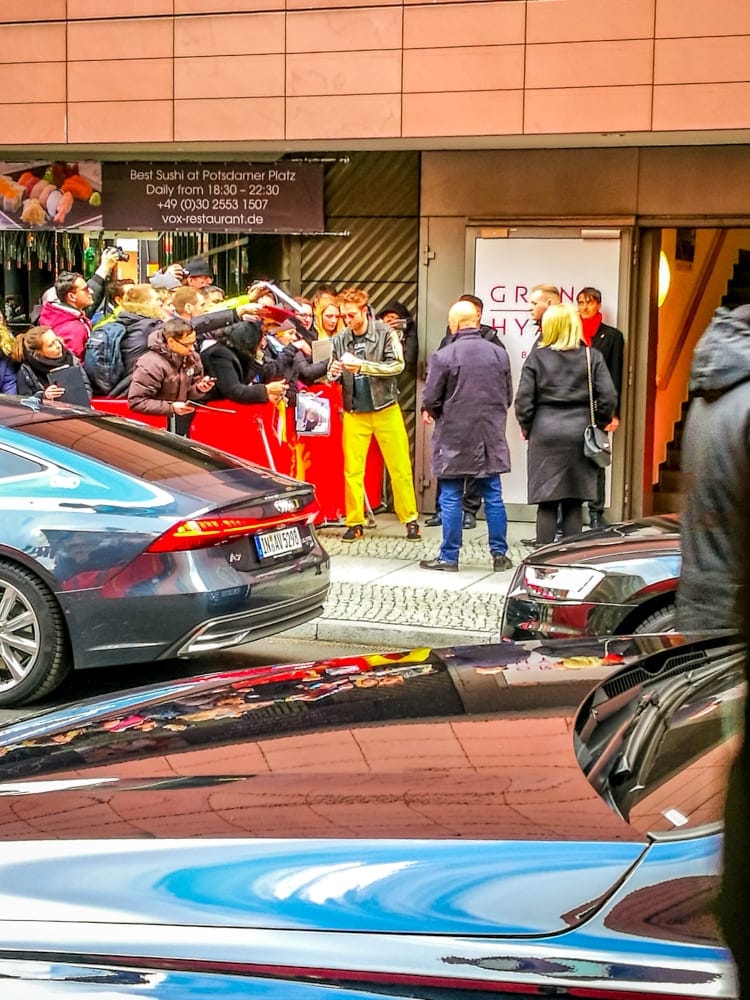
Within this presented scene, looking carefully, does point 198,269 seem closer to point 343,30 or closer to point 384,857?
point 343,30

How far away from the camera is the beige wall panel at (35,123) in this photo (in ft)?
46.9

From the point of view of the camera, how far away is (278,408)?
39.4ft

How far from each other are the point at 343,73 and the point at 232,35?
1.25 metres

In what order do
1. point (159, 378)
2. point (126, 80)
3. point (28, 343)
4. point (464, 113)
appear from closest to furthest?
point (159, 378) → point (28, 343) → point (464, 113) → point (126, 80)

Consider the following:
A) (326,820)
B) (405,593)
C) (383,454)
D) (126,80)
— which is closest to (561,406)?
(405,593)

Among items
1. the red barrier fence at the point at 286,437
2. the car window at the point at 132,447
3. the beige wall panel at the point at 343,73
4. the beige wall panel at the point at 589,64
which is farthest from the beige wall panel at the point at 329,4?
the car window at the point at 132,447

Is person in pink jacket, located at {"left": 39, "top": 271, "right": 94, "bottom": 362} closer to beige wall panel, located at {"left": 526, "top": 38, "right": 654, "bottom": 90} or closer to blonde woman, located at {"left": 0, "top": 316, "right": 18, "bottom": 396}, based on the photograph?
blonde woman, located at {"left": 0, "top": 316, "right": 18, "bottom": 396}

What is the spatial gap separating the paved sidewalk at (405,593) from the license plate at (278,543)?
1.31m

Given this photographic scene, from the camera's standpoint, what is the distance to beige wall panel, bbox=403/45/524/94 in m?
12.6

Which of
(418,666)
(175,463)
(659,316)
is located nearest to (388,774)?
(418,666)

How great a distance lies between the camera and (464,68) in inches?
500

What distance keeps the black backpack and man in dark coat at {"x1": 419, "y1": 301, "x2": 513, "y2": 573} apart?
2778 millimetres

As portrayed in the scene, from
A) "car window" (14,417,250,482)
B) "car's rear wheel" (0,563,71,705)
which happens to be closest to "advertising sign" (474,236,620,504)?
"car window" (14,417,250,482)

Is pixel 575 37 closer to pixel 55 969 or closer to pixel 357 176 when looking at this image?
pixel 357 176
